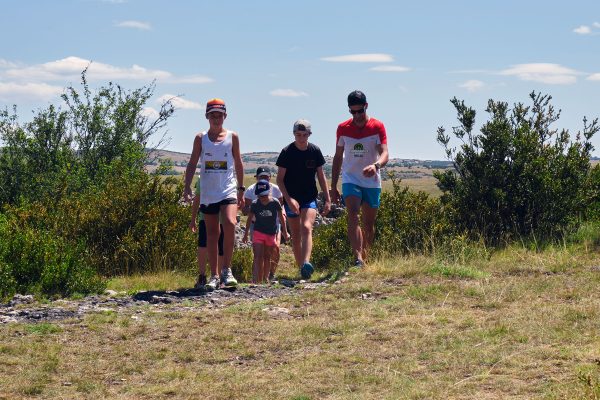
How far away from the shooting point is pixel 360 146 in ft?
32.2

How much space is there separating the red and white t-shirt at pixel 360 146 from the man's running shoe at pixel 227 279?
71.4 inches

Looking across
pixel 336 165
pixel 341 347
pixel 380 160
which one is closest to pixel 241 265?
pixel 336 165

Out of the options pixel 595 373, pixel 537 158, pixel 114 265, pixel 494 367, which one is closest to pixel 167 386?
pixel 494 367

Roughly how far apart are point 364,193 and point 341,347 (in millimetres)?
3851

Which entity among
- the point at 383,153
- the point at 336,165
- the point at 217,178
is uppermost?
the point at 383,153

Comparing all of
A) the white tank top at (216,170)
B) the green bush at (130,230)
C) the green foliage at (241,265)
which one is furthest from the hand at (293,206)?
the green foliage at (241,265)

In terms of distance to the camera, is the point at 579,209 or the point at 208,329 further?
the point at 579,209

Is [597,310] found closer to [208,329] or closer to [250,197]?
[208,329]

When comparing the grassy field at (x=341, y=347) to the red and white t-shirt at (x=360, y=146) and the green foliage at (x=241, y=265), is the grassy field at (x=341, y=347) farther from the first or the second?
the green foliage at (x=241, y=265)

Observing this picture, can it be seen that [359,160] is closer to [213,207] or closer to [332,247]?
[213,207]

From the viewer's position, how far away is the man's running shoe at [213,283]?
8922mm

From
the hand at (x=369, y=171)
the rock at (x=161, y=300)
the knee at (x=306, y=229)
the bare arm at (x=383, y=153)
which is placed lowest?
the rock at (x=161, y=300)

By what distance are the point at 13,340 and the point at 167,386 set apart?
177 cm

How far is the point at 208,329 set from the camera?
23.4 feet
